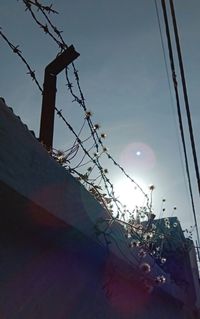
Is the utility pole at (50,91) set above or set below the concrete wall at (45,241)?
above

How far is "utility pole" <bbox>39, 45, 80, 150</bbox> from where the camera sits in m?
3.29

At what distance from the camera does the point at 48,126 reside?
10.9 feet

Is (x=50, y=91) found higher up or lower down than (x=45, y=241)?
higher up

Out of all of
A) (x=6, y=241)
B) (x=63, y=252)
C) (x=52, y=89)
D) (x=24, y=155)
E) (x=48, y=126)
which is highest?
(x=52, y=89)

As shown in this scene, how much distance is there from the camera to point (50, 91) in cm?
347

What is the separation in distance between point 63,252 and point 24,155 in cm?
102

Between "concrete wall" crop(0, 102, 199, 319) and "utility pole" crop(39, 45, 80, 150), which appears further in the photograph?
"utility pole" crop(39, 45, 80, 150)

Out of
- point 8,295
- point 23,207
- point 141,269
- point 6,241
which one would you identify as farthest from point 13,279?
point 141,269

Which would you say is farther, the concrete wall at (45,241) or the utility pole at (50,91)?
the utility pole at (50,91)

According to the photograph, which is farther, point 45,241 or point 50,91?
point 50,91

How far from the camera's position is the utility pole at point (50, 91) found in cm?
329

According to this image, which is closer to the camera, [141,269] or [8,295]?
[8,295]

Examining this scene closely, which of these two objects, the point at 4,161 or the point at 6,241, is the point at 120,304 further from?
the point at 4,161

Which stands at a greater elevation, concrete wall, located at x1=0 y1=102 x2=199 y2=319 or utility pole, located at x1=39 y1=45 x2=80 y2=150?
utility pole, located at x1=39 y1=45 x2=80 y2=150
